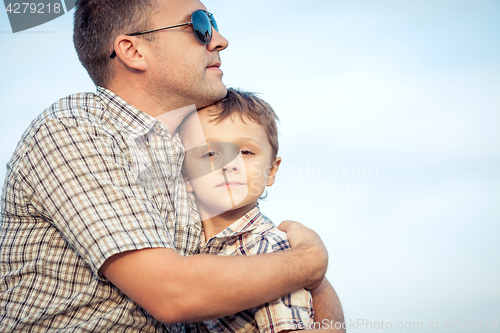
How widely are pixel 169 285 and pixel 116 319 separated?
1.74ft

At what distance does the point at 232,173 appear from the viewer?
2367mm

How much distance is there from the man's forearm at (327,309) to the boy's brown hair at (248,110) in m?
0.97

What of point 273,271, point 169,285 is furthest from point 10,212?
point 273,271

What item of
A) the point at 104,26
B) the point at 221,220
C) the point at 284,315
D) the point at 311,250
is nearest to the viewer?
the point at 284,315

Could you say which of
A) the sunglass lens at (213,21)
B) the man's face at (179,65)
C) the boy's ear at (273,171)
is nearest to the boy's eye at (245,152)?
the boy's ear at (273,171)

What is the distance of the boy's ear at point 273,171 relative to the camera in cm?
272

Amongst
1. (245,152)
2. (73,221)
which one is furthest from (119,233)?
(245,152)

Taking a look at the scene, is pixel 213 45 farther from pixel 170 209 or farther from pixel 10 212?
pixel 10 212

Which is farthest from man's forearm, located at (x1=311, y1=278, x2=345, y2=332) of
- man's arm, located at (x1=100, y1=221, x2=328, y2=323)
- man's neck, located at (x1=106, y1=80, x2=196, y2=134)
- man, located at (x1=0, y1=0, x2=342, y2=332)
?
man's neck, located at (x1=106, y1=80, x2=196, y2=134)

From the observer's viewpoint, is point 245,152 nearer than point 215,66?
Yes

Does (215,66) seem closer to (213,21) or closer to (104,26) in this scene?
(213,21)

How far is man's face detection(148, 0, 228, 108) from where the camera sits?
101 inches

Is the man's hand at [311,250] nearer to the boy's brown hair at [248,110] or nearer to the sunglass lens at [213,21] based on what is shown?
the boy's brown hair at [248,110]

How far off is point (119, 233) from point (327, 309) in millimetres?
1342
